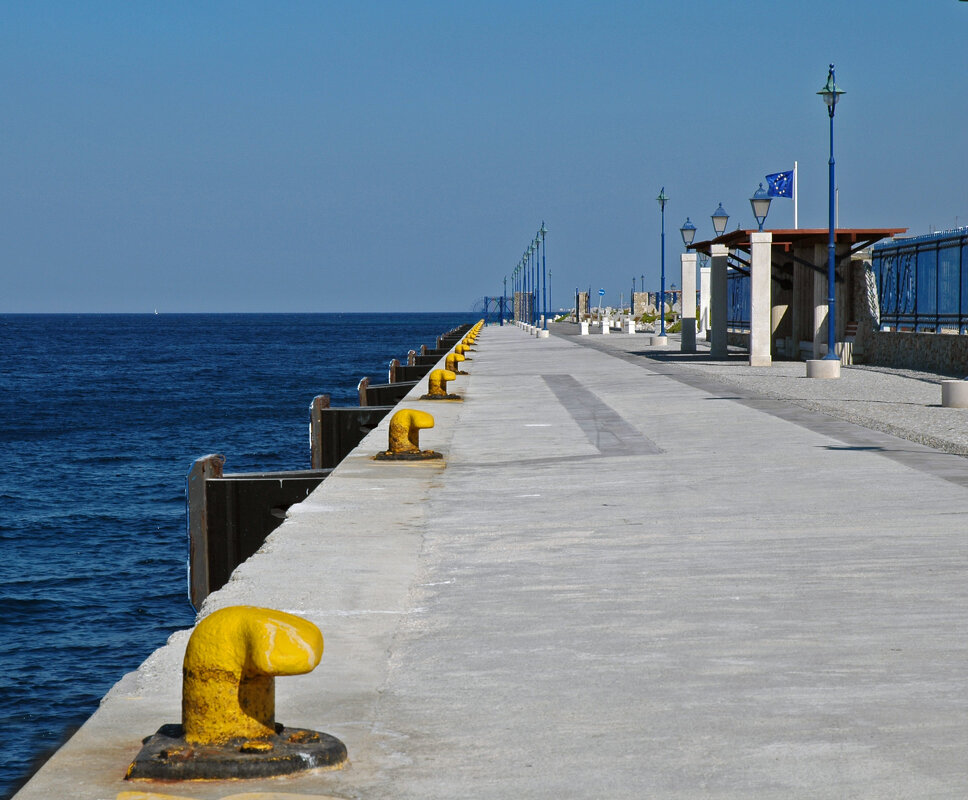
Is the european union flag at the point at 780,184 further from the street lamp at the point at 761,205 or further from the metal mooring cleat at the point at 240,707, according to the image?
the metal mooring cleat at the point at 240,707

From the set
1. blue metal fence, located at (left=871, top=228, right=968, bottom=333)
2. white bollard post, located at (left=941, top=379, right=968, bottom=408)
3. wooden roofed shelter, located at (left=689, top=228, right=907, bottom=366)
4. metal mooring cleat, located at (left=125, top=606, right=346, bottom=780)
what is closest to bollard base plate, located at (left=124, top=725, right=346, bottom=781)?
metal mooring cleat, located at (left=125, top=606, right=346, bottom=780)

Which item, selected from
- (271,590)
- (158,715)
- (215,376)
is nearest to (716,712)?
(158,715)

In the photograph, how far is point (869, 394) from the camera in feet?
73.6

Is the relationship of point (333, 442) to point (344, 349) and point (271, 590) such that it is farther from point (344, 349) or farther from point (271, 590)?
point (344, 349)

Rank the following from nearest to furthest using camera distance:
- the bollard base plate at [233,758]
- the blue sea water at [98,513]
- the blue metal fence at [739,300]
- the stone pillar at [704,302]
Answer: the bollard base plate at [233,758] → the blue sea water at [98,513] → the blue metal fence at [739,300] → the stone pillar at [704,302]

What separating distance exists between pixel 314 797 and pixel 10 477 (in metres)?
27.7

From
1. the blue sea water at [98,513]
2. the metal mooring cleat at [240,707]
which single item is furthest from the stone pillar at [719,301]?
the metal mooring cleat at [240,707]

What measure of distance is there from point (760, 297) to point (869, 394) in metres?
12.3

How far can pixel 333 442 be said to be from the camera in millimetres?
21062

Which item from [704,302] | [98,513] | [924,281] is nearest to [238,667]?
[98,513]

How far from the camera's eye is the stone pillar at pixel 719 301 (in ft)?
125

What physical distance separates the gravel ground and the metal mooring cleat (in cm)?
1033

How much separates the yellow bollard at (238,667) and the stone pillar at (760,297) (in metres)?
30.7

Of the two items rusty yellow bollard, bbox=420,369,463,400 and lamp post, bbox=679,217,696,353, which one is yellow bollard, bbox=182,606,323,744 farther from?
lamp post, bbox=679,217,696,353
